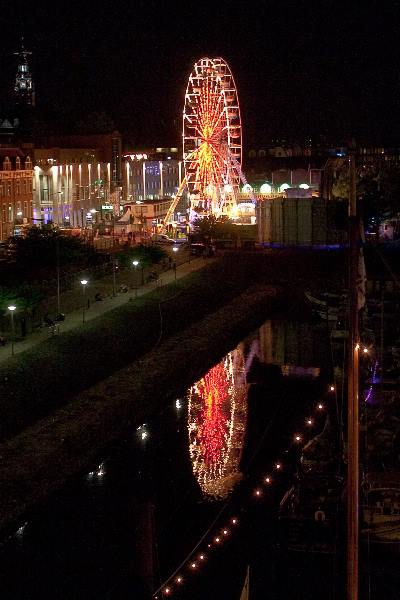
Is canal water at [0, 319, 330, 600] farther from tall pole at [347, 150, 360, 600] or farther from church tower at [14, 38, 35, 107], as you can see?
church tower at [14, 38, 35, 107]

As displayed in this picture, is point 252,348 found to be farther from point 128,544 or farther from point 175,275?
point 128,544

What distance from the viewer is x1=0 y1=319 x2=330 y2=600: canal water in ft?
32.8

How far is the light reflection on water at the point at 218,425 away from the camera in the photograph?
13336 mm

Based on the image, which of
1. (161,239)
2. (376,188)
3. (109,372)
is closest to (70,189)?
(161,239)

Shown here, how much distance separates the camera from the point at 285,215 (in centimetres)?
3888

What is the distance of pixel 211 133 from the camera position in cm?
3841

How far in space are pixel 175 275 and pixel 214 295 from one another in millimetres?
2723

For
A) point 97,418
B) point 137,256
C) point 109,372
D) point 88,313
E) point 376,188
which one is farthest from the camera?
point 376,188

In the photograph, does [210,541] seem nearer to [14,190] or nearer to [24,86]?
[14,190]

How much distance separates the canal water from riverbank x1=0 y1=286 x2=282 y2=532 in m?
0.24

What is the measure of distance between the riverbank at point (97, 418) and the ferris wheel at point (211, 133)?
16183mm

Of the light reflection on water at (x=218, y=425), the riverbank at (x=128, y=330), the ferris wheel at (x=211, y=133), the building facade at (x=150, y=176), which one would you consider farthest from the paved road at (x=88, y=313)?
the building facade at (x=150, y=176)

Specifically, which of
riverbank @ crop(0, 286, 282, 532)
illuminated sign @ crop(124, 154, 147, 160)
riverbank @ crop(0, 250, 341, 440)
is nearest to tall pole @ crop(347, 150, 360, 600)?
riverbank @ crop(0, 286, 282, 532)

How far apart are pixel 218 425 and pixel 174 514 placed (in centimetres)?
430
